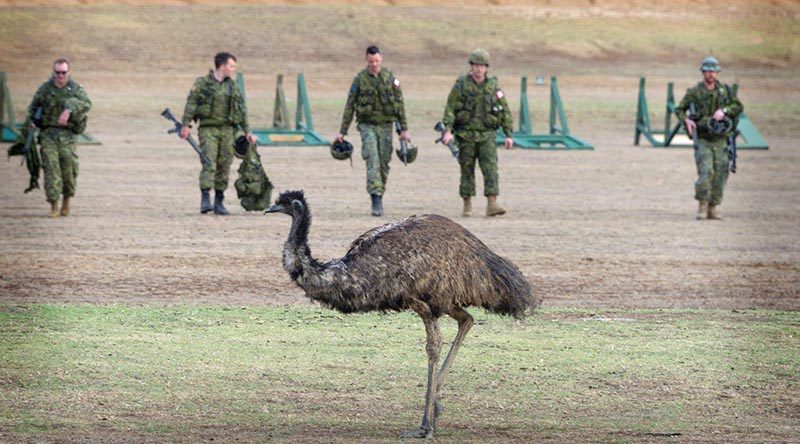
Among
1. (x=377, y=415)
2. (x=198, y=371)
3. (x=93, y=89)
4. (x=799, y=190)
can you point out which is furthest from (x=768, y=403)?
(x=93, y=89)

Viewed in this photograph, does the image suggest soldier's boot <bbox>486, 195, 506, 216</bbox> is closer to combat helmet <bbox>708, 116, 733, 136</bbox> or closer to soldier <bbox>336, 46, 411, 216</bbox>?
soldier <bbox>336, 46, 411, 216</bbox>

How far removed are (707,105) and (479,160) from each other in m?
2.79

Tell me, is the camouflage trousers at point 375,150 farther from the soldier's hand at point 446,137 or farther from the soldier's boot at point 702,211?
the soldier's boot at point 702,211

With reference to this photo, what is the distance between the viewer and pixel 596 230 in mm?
18891

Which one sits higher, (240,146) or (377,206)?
(240,146)

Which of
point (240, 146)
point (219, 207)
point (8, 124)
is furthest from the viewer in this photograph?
point (8, 124)

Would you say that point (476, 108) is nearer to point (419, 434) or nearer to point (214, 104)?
point (214, 104)

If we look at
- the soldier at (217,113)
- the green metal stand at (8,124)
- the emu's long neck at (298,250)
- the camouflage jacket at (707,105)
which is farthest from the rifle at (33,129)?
the green metal stand at (8,124)

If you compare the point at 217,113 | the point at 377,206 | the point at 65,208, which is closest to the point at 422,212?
the point at 377,206

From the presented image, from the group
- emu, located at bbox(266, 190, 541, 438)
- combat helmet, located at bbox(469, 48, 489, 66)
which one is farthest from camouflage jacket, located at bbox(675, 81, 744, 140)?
emu, located at bbox(266, 190, 541, 438)

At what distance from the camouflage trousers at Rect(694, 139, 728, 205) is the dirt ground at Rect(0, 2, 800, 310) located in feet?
1.46

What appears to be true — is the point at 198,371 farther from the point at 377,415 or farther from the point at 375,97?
the point at 375,97

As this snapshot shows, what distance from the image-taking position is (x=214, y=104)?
19109 mm

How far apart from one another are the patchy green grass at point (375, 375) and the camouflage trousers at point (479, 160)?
248 inches
